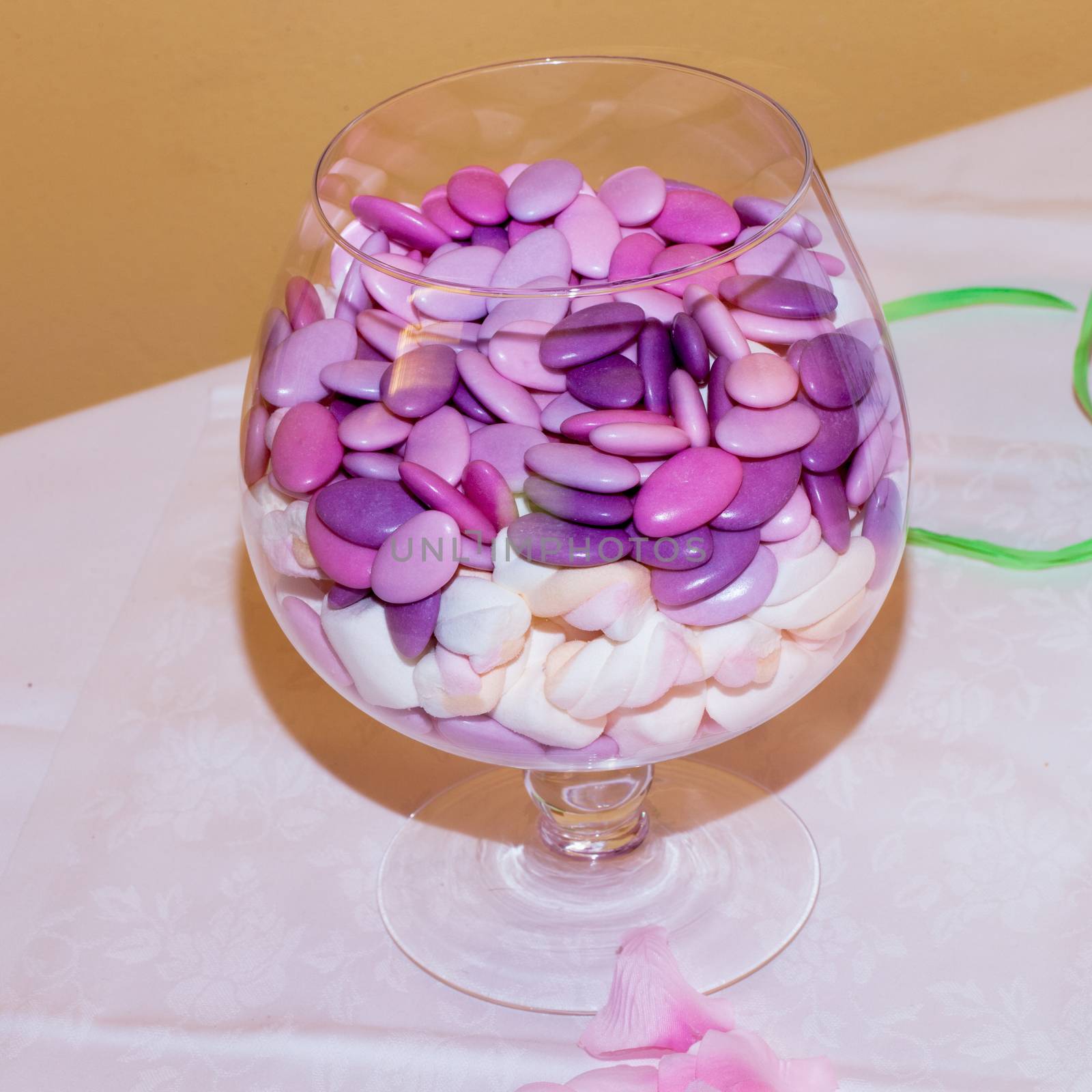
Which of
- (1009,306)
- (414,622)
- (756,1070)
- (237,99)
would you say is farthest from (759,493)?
(237,99)

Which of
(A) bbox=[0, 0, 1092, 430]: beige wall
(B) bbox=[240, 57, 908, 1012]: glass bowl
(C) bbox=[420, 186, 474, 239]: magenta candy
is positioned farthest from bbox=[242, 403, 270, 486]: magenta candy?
(A) bbox=[0, 0, 1092, 430]: beige wall

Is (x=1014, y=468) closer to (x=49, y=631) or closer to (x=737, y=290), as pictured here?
(x=737, y=290)

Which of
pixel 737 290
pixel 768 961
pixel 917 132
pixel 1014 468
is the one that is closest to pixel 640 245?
pixel 737 290

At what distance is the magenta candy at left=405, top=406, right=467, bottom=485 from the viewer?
46 cm

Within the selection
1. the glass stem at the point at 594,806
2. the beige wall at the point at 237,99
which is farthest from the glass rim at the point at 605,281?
the beige wall at the point at 237,99

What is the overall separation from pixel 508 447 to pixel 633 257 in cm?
12

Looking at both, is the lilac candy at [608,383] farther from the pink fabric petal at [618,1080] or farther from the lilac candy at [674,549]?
the pink fabric petal at [618,1080]

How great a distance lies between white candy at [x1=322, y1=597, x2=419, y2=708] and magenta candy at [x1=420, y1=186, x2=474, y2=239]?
17 cm

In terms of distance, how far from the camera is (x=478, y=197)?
1.87ft

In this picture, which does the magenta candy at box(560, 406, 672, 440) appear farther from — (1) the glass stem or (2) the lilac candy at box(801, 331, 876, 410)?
(1) the glass stem

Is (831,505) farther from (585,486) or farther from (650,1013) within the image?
(650,1013)

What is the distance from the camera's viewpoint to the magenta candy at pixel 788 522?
47 cm

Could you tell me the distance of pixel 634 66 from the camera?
0.63 meters

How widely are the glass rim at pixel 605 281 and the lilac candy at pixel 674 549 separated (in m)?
0.08
